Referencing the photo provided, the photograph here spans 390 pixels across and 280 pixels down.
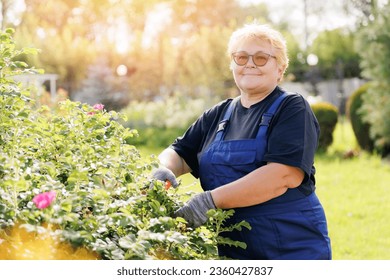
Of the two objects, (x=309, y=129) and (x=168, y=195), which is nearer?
(x=168, y=195)

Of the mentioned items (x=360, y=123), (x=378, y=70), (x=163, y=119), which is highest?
(x=378, y=70)

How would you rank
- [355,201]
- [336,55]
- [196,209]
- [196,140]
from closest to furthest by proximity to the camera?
[196,209] < [196,140] < [355,201] < [336,55]

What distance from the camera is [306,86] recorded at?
84.3 feet

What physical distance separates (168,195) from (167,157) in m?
0.62

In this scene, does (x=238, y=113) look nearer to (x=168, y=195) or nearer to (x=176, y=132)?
(x=168, y=195)

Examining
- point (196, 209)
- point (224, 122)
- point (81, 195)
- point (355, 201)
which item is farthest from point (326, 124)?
point (81, 195)

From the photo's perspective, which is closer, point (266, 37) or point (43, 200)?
point (43, 200)

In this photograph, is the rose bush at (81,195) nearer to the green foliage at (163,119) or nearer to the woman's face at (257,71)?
the woman's face at (257,71)

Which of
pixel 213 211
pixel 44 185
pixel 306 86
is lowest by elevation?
pixel 306 86

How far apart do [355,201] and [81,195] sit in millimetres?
6069

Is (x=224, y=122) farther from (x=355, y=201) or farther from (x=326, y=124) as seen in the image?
(x=326, y=124)

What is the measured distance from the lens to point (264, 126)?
2.62m

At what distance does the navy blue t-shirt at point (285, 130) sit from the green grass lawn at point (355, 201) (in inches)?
18.8

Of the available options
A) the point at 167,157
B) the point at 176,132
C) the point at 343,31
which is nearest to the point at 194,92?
the point at 176,132
